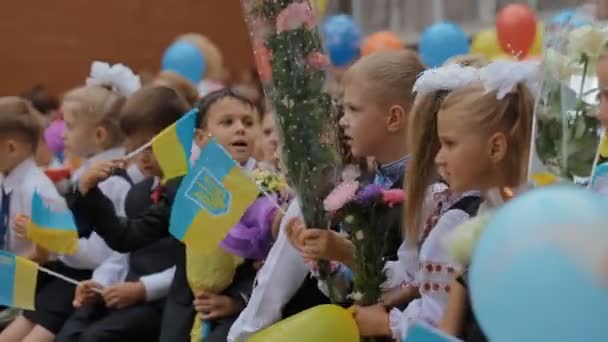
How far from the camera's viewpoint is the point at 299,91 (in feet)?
8.13

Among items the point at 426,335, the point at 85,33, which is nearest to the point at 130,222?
the point at 426,335

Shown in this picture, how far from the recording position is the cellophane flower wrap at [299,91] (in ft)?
8.12

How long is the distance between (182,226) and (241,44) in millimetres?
5899

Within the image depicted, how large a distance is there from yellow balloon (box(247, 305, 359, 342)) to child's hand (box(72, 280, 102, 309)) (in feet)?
3.99

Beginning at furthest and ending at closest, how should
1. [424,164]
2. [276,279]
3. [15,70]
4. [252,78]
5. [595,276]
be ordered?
[15,70] < [252,78] < [276,279] < [424,164] < [595,276]

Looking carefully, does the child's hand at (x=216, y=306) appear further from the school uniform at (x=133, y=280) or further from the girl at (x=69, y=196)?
the girl at (x=69, y=196)

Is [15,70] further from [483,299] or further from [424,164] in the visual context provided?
[483,299]

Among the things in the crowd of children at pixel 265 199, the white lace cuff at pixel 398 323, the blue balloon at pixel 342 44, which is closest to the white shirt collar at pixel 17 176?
the crowd of children at pixel 265 199

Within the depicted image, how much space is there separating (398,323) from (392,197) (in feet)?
0.95

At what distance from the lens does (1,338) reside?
3.76m

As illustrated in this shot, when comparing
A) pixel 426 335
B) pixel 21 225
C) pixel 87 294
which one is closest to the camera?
pixel 426 335

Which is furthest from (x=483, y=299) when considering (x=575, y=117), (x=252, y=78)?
(x=252, y=78)

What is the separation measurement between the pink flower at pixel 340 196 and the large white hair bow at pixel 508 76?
0.40 metres

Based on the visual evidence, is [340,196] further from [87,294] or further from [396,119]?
[87,294]
